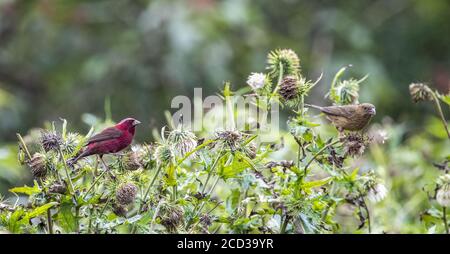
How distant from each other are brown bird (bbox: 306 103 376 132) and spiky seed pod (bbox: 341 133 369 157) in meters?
0.03

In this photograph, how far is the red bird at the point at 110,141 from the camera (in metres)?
2.40

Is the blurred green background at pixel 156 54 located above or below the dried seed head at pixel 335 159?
above

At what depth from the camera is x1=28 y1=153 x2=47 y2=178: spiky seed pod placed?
2199 mm

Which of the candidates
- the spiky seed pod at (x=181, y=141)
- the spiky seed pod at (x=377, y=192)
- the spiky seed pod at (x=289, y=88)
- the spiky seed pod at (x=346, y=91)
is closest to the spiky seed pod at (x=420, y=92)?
the spiky seed pod at (x=346, y=91)

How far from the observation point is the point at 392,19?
1059 cm

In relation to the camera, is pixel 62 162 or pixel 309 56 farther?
pixel 309 56

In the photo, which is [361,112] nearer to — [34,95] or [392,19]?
[34,95]

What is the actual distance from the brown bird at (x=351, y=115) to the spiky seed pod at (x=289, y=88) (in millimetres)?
109

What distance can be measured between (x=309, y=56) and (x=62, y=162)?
712cm

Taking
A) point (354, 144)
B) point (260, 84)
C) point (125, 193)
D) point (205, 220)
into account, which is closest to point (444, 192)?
point (354, 144)

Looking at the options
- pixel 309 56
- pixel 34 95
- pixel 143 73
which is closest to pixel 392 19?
pixel 309 56

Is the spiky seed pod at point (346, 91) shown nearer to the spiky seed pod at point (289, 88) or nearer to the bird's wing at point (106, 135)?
the spiky seed pod at point (289, 88)

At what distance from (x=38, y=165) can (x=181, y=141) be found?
410mm

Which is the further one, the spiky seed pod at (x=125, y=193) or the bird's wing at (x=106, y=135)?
the bird's wing at (x=106, y=135)
